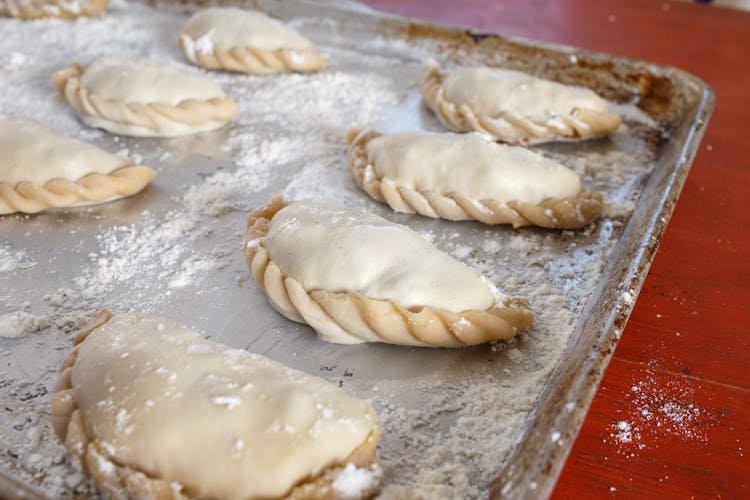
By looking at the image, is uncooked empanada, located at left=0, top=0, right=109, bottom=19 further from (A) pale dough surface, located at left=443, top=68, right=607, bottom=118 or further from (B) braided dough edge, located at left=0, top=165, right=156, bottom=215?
(A) pale dough surface, located at left=443, top=68, right=607, bottom=118

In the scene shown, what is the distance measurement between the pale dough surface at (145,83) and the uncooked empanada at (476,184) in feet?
1.80

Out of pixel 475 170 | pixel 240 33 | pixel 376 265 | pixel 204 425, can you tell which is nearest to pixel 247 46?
pixel 240 33

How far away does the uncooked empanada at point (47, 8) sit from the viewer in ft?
8.14

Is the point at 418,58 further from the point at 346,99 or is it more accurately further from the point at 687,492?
the point at 687,492

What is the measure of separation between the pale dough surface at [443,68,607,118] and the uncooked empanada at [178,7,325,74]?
0.50 metres

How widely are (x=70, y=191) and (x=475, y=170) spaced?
876 mm

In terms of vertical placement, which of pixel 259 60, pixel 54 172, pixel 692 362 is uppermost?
pixel 259 60

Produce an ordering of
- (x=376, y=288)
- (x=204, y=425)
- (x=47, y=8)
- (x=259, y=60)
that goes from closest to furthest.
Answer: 1. (x=204, y=425)
2. (x=376, y=288)
3. (x=259, y=60)
4. (x=47, y=8)

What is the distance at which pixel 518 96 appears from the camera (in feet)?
6.36

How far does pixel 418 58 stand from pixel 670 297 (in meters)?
1.18

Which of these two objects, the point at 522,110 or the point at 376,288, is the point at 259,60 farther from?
the point at 376,288

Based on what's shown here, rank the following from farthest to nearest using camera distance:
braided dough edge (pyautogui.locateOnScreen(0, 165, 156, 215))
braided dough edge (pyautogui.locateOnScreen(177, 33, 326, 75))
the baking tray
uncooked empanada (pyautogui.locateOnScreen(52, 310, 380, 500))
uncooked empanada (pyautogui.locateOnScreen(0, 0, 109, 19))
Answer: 1. uncooked empanada (pyautogui.locateOnScreen(0, 0, 109, 19))
2. braided dough edge (pyautogui.locateOnScreen(177, 33, 326, 75))
3. braided dough edge (pyautogui.locateOnScreen(0, 165, 156, 215))
4. the baking tray
5. uncooked empanada (pyautogui.locateOnScreen(52, 310, 380, 500))

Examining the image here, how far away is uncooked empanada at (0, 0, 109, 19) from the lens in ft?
8.14

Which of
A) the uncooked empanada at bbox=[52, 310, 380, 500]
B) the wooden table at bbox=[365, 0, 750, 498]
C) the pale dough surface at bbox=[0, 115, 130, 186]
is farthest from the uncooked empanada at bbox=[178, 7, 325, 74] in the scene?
the uncooked empanada at bbox=[52, 310, 380, 500]
